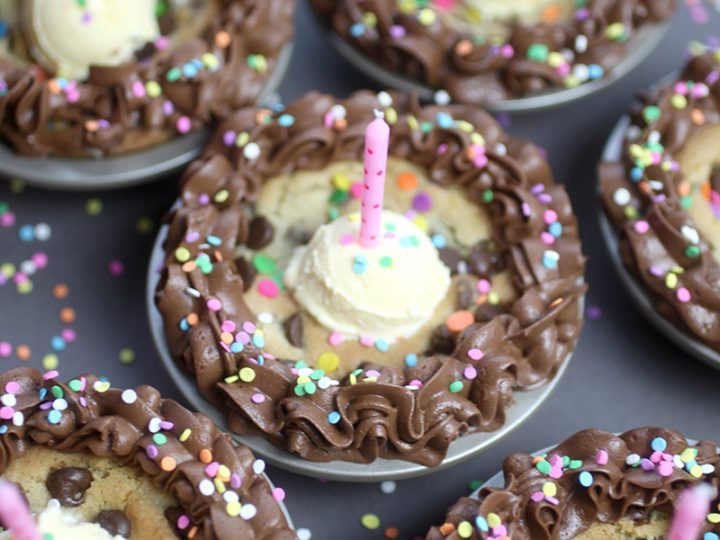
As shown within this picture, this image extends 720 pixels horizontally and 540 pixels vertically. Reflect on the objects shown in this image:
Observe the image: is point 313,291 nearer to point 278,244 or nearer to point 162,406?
point 278,244

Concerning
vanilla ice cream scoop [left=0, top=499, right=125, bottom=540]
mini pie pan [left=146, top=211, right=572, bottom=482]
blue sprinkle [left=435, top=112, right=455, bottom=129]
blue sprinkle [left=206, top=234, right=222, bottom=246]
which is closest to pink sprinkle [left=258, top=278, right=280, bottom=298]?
blue sprinkle [left=206, top=234, right=222, bottom=246]

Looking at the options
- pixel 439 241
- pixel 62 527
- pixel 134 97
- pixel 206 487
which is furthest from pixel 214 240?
pixel 62 527

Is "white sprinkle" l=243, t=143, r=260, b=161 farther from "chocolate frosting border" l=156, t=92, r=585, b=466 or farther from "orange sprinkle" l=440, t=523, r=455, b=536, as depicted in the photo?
"orange sprinkle" l=440, t=523, r=455, b=536

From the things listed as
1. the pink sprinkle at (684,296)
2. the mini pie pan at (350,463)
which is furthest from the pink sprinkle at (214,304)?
the pink sprinkle at (684,296)

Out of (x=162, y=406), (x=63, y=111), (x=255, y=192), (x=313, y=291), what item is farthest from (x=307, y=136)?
(x=162, y=406)

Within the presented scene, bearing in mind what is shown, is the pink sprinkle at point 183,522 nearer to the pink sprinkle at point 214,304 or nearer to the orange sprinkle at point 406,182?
the pink sprinkle at point 214,304

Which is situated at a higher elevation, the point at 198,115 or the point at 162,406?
the point at 198,115
